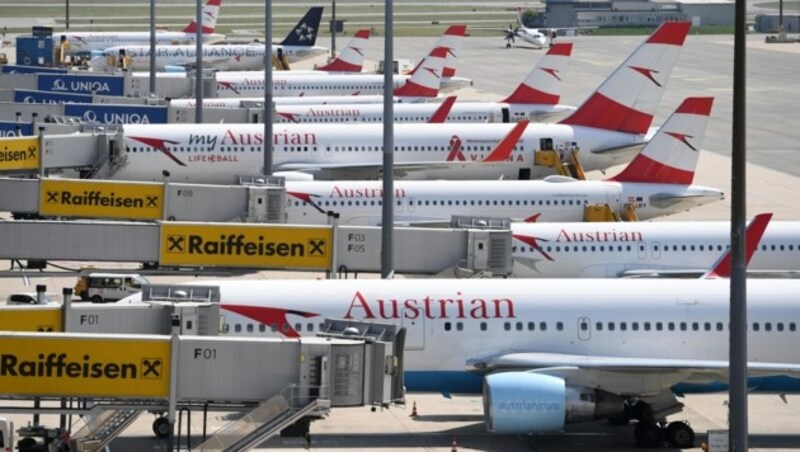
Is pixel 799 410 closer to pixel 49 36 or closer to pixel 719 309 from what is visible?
Result: pixel 719 309

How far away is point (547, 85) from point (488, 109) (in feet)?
12.3

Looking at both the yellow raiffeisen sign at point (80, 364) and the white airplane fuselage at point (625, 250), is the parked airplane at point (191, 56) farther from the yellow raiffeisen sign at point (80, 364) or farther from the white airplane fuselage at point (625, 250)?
the yellow raiffeisen sign at point (80, 364)

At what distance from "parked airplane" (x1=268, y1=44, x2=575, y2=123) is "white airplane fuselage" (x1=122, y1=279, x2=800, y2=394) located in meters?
40.4

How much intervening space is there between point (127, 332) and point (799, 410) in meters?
15.9

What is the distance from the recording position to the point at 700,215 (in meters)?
68.0

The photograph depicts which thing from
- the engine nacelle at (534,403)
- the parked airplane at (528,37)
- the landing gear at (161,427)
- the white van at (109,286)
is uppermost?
the parked airplane at (528,37)

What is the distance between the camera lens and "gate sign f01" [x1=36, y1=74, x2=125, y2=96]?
97.2m

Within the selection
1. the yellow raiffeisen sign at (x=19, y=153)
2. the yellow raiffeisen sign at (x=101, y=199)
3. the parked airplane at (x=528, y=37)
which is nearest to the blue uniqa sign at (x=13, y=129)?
the yellow raiffeisen sign at (x=19, y=153)

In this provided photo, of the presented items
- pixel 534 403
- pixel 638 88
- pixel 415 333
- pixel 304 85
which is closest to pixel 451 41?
pixel 304 85

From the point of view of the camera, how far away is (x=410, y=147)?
67.6 m

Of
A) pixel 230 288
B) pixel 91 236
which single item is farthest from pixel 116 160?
pixel 230 288

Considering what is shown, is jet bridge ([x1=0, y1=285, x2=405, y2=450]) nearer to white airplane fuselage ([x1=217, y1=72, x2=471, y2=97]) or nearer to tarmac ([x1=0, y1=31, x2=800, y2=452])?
tarmac ([x1=0, y1=31, x2=800, y2=452])

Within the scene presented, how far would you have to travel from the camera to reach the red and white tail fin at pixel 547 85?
3174 inches

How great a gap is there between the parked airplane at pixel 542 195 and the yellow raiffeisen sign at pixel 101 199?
5.50m
